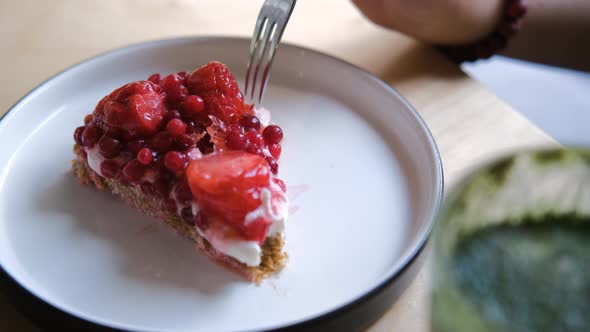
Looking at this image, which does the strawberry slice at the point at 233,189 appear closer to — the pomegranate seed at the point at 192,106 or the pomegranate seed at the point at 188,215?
the pomegranate seed at the point at 188,215

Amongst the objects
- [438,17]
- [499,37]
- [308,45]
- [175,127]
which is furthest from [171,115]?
[499,37]

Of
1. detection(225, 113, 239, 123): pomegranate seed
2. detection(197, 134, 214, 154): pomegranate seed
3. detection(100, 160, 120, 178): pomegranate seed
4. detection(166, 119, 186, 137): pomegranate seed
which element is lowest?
detection(100, 160, 120, 178): pomegranate seed

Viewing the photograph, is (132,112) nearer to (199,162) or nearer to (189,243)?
(199,162)

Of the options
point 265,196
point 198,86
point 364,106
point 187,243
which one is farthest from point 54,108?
point 364,106

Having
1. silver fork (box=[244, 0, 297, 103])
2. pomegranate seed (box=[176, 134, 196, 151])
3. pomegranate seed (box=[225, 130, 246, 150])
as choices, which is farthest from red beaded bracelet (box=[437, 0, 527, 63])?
pomegranate seed (box=[176, 134, 196, 151])

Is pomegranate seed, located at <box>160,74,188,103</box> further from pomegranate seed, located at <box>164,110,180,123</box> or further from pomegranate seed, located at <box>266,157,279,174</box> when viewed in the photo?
pomegranate seed, located at <box>266,157,279,174</box>
